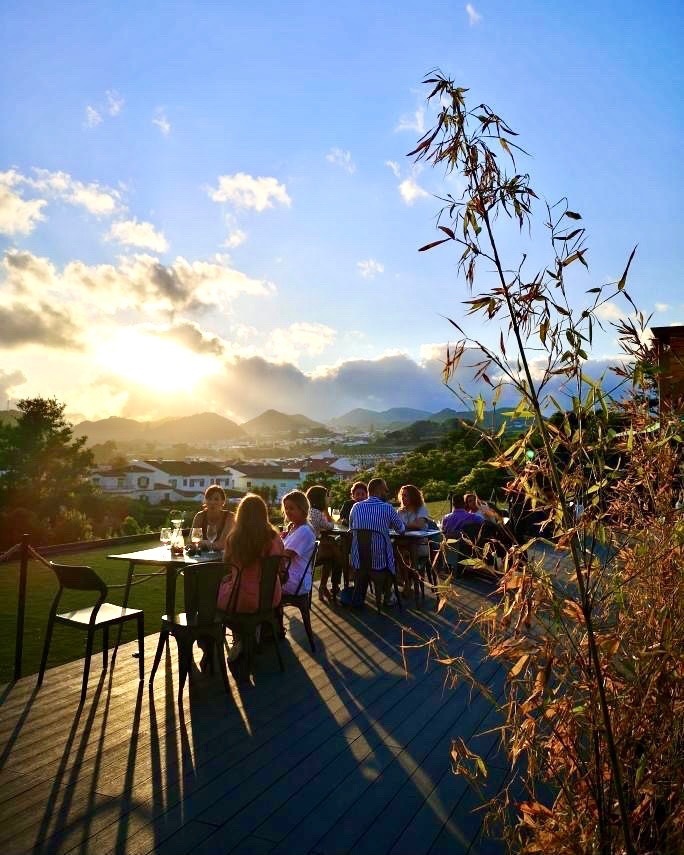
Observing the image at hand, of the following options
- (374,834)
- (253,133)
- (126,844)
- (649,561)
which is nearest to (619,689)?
(649,561)

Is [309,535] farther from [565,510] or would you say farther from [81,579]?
[565,510]

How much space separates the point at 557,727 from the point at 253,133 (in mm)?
7446

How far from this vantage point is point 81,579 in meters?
4.20

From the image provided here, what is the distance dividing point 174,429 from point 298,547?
12825cm

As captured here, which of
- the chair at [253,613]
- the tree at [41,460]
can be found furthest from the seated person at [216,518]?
the tree at [41,460]

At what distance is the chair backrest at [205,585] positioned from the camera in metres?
4.33

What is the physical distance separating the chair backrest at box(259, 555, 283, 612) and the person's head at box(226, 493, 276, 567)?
111 mm

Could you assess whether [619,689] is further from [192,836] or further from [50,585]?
[50,585]

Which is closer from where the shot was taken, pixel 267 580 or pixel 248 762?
pixel 248 762

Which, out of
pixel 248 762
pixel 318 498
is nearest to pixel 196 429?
pixel 318 498

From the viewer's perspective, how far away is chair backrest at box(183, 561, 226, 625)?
4328 mm

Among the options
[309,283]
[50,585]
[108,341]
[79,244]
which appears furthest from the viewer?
[108,341]

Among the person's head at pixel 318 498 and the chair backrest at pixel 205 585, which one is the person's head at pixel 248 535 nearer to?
the chair backrest at pixel 205 585

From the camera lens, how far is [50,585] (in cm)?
862
